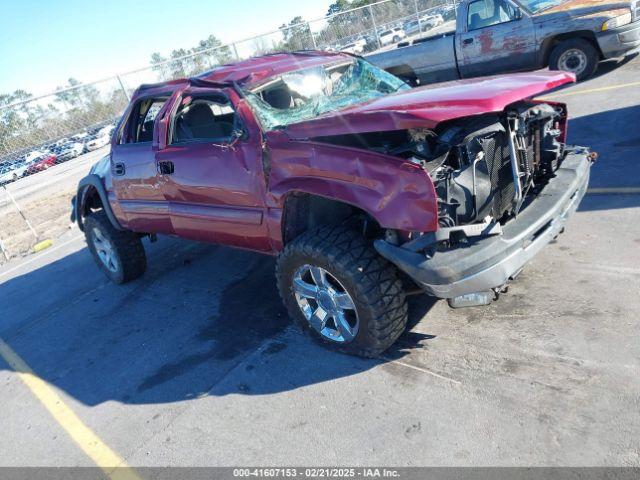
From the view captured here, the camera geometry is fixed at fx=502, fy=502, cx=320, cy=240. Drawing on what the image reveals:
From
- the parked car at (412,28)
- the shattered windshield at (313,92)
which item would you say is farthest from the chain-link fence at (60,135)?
the shattered windshield at (313,92)

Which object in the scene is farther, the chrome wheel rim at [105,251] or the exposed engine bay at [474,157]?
the chrome wheel rim at [105,251]

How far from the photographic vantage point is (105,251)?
19.2ft

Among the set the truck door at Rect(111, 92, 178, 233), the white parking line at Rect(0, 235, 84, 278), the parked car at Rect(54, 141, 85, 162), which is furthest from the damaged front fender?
the parked car at Rect(54, 141, 85, 162)

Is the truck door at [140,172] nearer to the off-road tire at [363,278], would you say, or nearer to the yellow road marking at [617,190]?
the off-road tire at [363,278]

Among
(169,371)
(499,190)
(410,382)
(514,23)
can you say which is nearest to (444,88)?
(499,190)

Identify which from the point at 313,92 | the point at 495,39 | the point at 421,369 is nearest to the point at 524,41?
the point at 495,39

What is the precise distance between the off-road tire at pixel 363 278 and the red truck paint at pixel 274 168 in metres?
0.29

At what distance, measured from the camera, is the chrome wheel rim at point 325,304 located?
10.8ft

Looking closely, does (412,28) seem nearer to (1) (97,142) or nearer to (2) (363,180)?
(1) (97,142)

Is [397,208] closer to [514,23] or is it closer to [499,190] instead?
[499,190]

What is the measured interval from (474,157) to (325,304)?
52.6 inches

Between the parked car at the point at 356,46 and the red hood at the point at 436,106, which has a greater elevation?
the red hood at the point at 436,106

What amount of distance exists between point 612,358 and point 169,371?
2957 millimetres

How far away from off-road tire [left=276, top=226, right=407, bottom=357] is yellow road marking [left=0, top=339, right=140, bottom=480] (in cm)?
157
